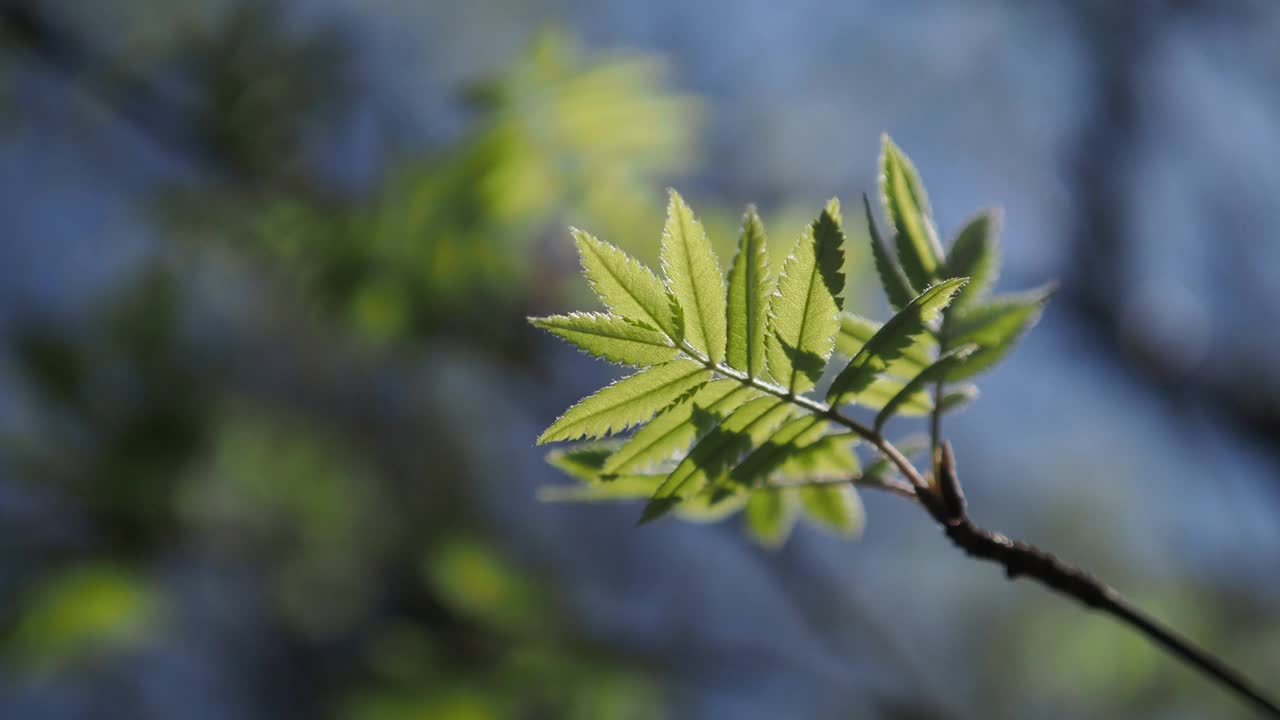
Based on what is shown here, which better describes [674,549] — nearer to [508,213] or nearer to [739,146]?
[739,146]

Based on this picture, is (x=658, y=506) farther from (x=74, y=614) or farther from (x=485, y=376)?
(x=485, y=376)

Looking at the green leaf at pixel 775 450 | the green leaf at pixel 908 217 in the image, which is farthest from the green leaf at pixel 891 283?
the green leaf at pixel 775 450

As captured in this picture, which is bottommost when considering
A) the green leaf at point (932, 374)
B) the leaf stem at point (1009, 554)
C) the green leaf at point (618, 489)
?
the leaf stem at point (1009, 554)

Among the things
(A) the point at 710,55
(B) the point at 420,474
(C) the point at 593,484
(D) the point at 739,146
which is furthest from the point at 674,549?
(C) the point at 593,484

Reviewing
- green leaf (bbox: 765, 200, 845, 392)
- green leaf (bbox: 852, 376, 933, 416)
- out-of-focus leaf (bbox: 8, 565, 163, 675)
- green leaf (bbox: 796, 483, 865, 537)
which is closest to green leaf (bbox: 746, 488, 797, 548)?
green leaf (bbox: 796, 483, 865, 537)

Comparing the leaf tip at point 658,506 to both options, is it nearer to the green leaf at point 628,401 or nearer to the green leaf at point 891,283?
the green leaf at point 628,401

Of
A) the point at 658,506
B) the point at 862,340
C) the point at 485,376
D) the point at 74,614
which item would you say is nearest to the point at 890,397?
the point at 862,340
